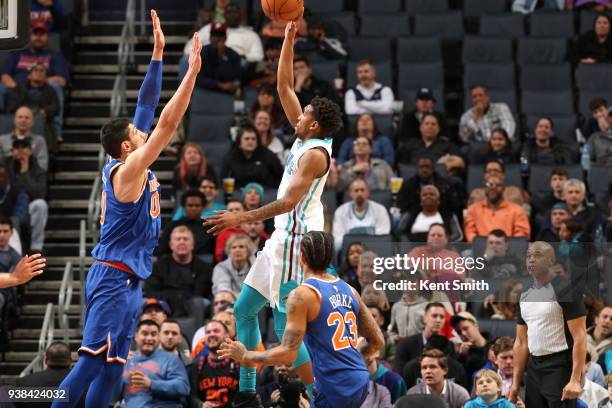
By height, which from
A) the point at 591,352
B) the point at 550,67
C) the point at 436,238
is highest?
the point at 550,67

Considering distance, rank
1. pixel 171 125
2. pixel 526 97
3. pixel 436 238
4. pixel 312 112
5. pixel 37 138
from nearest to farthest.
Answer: pixel 171 125, pixel 312 112, pixel 436 238, pixel 37 138, pixel 526 97

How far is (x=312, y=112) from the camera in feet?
30.5

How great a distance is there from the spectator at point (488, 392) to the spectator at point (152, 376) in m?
2.67

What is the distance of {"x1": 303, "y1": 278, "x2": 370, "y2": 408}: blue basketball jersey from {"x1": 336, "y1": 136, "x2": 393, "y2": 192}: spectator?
6397mm

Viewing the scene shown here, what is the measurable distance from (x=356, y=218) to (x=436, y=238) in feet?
3.73

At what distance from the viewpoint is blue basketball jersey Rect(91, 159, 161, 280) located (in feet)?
29.1

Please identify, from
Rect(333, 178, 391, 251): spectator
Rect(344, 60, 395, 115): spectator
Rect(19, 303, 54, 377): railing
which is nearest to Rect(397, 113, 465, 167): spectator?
Rect(344, 60, 395, 115): spectator

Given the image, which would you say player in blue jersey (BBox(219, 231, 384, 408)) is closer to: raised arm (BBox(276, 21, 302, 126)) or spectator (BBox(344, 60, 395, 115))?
raised arm (BBox(276, 21, 302, 126))

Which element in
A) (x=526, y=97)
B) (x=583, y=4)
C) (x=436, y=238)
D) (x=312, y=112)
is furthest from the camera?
(x=583, y=4)

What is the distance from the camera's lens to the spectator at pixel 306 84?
1569 centimetres

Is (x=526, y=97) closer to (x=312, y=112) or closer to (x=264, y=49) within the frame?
(x=264, y=49)

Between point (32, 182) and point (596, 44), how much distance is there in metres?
7.41

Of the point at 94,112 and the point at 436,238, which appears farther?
the point at 94,112

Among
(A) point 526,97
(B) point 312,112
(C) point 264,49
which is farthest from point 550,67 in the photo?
(B) point 312,112
